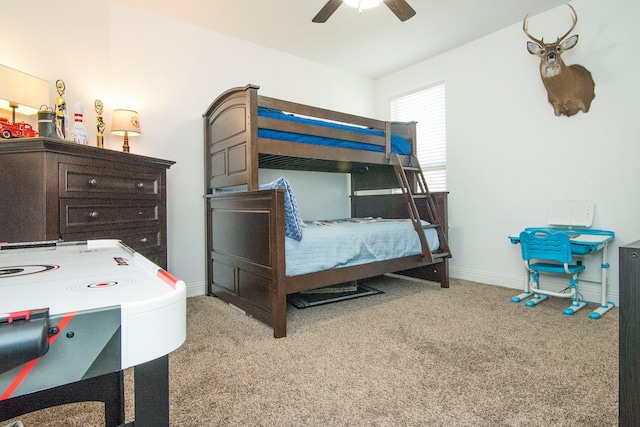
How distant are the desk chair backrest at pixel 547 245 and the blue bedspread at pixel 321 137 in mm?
1360

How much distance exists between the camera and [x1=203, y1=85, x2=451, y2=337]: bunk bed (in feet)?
7.09

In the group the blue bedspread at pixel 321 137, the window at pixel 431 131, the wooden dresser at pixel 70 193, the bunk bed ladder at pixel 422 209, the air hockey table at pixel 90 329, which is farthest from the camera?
the window at pixel 431 131

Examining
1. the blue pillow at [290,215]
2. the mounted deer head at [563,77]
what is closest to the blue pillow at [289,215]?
the blue pillow at [290,215]

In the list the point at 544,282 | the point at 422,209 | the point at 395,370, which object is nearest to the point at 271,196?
the point at 395,370

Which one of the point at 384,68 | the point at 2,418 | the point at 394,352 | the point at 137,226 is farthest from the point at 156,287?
the point at 384,68

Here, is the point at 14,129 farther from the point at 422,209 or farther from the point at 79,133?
the point at 422,209

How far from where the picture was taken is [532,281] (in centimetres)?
286

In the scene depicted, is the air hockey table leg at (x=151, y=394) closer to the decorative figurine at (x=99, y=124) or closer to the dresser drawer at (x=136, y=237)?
the dresser drawer at (x=136, y=237)

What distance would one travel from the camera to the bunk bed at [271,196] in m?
2.16

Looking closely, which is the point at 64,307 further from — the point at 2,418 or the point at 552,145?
the point at 552,145

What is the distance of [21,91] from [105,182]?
793 millimetres

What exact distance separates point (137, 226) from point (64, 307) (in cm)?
189

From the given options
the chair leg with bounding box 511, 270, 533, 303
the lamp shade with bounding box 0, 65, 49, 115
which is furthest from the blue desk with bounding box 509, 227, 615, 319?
the lamp shade with bounding box 0, 65, 49, 115

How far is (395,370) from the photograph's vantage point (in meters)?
1.61
